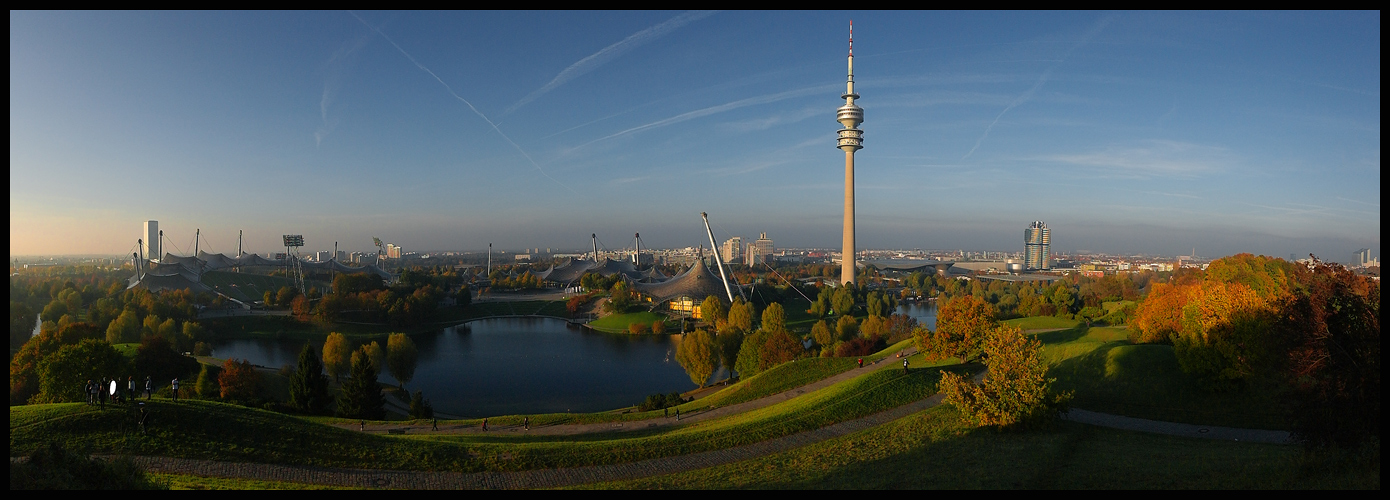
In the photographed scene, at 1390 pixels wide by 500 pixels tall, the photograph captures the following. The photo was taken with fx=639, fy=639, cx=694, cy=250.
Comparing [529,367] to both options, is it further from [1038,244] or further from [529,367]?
[1038,244]

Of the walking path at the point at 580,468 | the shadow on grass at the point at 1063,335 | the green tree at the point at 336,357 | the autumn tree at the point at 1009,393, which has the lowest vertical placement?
the green tree at the point at 336,357

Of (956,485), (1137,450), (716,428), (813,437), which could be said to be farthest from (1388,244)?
(716,428)

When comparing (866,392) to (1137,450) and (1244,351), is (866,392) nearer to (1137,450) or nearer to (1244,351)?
(1137,450)

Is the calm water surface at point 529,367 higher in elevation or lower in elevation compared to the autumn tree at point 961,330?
lower

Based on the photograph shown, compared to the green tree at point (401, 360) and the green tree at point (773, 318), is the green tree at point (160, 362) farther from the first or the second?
the green tree at point (773, 318)

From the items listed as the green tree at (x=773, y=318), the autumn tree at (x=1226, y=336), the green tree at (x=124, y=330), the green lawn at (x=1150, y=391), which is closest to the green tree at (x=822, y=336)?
the green tree at (x=773, y=318)
